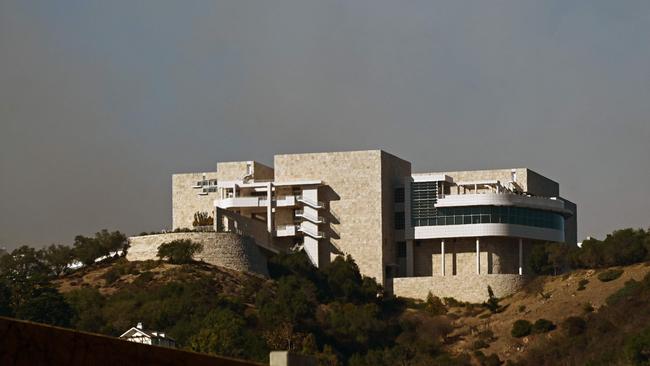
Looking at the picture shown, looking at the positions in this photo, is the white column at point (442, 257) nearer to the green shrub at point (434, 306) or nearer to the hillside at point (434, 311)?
the green shrub at point (434, 306)

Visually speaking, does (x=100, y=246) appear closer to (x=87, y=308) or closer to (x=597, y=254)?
(x=87, y=308)

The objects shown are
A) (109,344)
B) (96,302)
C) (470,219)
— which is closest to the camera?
(109,344)

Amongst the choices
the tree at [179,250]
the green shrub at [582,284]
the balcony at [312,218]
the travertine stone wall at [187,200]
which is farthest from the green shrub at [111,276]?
the green shrub at [582,284]

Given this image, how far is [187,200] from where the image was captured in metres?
88.2

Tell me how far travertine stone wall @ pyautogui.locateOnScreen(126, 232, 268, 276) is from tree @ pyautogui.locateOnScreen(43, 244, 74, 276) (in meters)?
3.75

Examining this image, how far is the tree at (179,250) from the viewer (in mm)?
78438

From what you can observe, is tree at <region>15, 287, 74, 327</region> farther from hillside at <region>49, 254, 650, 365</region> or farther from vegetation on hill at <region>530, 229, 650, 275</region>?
vegetation on hill at <region>530, 229, 650, 275</region>

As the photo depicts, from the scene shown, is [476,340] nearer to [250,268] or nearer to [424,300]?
[424,300]

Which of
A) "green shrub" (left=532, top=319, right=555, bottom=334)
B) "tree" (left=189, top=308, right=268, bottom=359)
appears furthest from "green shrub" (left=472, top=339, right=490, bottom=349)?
"tree" (left=189, top=308, right=268, bottom=359)

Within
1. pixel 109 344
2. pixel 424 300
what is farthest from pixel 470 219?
pixel 109 344

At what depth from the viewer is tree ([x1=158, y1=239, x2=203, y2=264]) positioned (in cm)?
7844

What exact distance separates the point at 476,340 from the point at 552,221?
13.3 m

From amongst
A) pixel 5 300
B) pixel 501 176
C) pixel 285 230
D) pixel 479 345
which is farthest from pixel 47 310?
pixel 501 176

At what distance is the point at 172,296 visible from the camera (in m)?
74.6
